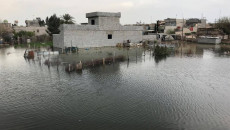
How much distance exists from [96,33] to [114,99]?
41678 millimetres

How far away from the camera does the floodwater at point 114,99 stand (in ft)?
48.6

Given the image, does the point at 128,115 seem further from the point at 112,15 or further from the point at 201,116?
the point at 112,15

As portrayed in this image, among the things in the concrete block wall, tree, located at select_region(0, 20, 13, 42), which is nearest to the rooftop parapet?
the concrete block wall

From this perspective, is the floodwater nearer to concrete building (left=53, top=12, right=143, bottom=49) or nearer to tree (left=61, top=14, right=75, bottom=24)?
concrete building (left=53, top=12, right=143, bottom=49)

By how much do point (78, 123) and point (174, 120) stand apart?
22.6 feet

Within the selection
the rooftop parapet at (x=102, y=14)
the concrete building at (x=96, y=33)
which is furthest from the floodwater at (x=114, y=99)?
the rooftop parapet at (x=102, y=14)

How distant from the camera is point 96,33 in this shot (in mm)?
58938

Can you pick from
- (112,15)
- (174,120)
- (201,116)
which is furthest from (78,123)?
(112,15)

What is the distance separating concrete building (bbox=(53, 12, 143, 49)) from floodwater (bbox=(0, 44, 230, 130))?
78.4 feet

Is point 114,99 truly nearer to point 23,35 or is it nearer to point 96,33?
point 96,33

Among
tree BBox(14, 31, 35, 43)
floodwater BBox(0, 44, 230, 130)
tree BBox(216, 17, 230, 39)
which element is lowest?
floodwater BBox(0, 44, 230, 130)

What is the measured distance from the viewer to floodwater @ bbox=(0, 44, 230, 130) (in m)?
14.8

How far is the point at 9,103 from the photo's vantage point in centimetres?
1847

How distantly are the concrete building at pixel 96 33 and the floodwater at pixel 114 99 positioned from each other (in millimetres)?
23907
